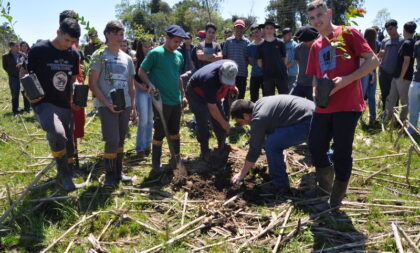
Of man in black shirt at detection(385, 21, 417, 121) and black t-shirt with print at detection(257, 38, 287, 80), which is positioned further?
black t-shirt with print at detection(257, 38, 287, 80)

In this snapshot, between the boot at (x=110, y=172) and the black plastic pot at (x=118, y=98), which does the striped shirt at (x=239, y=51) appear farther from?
A: the boot at (x=110, y=172)

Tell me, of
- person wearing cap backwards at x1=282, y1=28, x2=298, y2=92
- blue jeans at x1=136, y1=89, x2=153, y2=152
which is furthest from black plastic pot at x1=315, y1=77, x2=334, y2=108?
person wearing cap backwards at x1=282, y1=28, x2=298, y2=92

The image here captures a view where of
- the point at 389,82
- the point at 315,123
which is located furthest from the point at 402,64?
the point at 315,123

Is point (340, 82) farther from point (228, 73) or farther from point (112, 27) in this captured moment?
point (112, 27)

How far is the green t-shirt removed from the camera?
4633 mm

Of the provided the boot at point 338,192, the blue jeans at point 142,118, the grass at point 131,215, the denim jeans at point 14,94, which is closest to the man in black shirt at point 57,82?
the grass at point 131,215

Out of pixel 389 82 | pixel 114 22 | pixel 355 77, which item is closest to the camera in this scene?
pixel 355 77

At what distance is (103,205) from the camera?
161 inches

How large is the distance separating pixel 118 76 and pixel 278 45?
391cm

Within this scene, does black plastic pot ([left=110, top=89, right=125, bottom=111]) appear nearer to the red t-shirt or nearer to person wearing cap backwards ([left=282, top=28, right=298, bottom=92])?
the red t-shirt

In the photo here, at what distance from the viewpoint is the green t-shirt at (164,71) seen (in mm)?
4633

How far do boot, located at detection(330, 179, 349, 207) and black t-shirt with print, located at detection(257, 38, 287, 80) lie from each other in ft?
12.2

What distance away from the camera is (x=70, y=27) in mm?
3908

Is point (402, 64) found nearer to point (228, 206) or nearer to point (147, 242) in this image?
point (228, 206)
